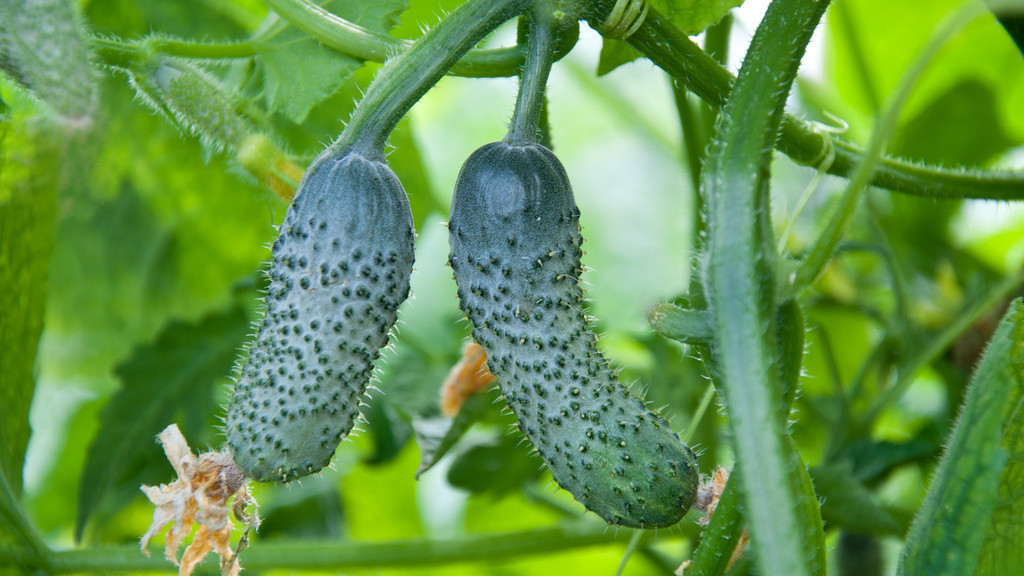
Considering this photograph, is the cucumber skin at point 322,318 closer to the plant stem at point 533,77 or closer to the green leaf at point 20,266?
the plant stem at point 533,77

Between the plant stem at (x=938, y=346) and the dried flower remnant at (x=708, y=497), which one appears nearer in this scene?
the dried flower remnant at (x=708, y=497)

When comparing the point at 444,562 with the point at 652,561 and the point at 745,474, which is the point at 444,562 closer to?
the point at 652,561

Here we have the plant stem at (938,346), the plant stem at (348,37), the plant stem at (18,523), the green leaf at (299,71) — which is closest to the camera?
the plant stem at (348,37)

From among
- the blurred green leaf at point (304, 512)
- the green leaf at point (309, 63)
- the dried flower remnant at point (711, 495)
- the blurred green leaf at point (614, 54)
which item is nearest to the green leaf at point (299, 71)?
the green leaf at point (309, 63)

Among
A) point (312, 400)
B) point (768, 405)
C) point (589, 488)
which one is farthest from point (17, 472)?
point (768, 405)

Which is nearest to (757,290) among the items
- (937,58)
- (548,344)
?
(548,344)

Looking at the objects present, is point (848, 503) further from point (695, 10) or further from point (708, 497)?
point (695, 10)

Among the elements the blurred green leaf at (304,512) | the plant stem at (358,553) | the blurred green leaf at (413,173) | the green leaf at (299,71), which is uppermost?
the green leaf at (299,71)
